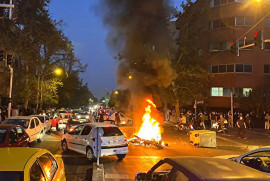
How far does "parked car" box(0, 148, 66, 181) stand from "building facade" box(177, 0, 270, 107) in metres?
29.7

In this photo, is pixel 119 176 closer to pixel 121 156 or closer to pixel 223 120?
pixel 121 156

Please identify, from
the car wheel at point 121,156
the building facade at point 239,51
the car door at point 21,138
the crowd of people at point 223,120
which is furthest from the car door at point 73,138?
the building facade at point 239,51

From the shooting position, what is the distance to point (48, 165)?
4.43m

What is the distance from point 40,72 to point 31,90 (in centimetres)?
237

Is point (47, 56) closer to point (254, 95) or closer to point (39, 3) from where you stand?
point (39, 3)

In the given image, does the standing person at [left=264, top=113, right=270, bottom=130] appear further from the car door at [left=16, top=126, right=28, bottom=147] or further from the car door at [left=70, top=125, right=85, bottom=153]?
the car door at [left=16, top=126, right=28, bottom=147]

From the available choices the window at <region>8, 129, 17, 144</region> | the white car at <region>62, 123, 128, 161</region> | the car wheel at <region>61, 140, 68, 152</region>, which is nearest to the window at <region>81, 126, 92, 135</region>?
the white car at <region>62, 123, 128, 161</region>

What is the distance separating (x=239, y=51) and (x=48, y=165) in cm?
3090

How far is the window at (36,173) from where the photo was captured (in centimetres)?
361

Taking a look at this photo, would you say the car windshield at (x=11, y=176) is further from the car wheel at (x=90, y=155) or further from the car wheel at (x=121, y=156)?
the car wheel at (x=121, y=156)

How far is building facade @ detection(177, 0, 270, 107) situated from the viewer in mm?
31938

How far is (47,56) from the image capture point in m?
29.9

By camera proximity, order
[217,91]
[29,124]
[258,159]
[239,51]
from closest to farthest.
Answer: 1. [258,159]
2. [29,124]
3. [239,51]
4. [217,91]

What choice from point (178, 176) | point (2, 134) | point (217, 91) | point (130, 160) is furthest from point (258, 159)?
point (217, 91)
